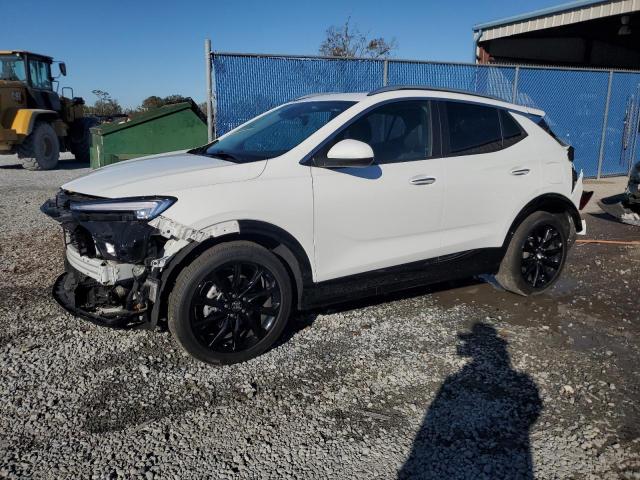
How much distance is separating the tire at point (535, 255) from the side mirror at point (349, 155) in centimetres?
187

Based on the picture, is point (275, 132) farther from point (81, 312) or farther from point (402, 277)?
point (81, 312)

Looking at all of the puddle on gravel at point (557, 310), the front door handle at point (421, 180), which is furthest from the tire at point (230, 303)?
the puddle on gravel at point (557, 310)

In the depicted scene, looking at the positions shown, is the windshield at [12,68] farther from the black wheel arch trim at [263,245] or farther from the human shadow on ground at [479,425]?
the human shadow on ground at [479,425]

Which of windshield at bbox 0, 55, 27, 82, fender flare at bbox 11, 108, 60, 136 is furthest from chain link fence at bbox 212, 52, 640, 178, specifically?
windshield at bbox 0, 55, 27, 82

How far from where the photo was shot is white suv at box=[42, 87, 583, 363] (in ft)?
10.8

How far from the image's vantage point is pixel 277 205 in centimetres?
350

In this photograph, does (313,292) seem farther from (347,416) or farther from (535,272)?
(535,272)

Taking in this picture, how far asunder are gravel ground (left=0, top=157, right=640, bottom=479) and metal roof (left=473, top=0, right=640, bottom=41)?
1086 cm

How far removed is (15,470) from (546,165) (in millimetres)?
4458

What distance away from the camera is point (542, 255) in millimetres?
4914

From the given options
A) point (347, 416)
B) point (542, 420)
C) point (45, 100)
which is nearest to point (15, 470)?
point (347, 416)

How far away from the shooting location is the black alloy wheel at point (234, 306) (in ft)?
11.1

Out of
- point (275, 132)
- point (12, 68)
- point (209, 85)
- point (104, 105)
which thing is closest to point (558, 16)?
point (209, 85)

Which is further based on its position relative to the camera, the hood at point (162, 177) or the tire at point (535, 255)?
the tire at point (535, 255)
